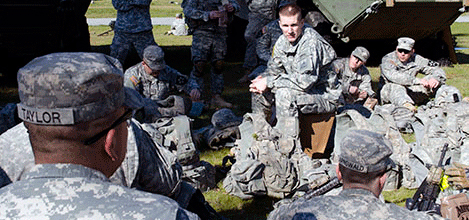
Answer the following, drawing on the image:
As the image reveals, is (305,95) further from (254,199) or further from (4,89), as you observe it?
(4,89)

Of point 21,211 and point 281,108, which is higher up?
point 21,211

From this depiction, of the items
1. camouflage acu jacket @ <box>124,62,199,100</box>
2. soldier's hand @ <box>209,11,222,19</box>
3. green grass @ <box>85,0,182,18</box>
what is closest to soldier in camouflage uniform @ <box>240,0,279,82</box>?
soldier's hand @ <box>209,11,222,19</box>

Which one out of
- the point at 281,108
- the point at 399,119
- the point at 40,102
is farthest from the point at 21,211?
the point at 399,119

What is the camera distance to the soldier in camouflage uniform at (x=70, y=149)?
4.68 ft

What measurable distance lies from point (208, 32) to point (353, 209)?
5.47 m

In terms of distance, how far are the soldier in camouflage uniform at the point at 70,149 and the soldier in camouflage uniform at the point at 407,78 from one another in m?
6.19

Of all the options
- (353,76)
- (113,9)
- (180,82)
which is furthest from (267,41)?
(113,9)

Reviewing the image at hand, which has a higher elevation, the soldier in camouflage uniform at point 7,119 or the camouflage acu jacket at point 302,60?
the camouflage acu jacket at point 302,60

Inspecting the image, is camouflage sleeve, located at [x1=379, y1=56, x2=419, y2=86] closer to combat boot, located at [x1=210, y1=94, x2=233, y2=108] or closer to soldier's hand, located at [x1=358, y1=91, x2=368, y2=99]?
soldier's hand, located at [x1=358, y1=91, x2=368, y2=99]

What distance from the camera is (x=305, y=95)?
5199 millimetres

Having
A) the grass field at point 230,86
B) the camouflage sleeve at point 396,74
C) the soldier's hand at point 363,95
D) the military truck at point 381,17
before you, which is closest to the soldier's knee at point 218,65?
the grass field at point 230,86

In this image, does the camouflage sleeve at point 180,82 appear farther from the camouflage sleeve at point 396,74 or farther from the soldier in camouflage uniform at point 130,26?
the camouflage sleeve at point 396,74

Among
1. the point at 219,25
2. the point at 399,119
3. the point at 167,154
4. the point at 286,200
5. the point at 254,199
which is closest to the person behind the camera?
the point at 167,154

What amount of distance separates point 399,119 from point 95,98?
5807mm
